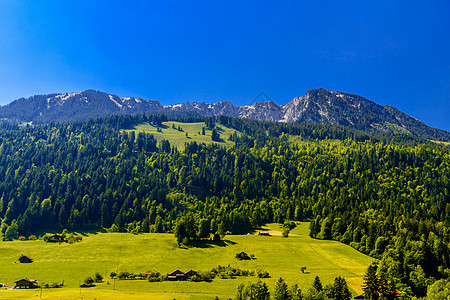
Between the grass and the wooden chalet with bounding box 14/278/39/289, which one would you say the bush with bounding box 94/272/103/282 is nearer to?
the grass

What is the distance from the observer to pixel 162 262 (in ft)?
344

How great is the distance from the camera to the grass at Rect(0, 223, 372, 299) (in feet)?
245

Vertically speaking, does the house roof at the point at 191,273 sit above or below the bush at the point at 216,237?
below

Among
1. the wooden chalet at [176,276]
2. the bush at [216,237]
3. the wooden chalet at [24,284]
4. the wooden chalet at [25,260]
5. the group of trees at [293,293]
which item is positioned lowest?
the wooden chalet at [25,260]

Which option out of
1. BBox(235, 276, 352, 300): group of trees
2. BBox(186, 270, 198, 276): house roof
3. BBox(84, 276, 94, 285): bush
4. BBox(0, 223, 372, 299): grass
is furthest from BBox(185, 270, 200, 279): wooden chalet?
BBox(84, 276, 94, 285): bush

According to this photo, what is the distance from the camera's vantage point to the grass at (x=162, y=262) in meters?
74.6

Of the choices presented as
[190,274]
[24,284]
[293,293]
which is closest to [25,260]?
[24,284]

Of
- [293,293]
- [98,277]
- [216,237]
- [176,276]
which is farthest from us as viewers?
[216,237]

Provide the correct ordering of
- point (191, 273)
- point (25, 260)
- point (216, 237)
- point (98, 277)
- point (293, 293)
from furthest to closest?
point (216, 237)
point (25, 260)
point (191, 273)
point (98, 277)
point (293, 293)

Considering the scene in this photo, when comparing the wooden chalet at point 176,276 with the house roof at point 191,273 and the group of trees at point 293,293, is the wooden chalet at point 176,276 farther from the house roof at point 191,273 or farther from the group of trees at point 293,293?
the group of trees at point 293,293

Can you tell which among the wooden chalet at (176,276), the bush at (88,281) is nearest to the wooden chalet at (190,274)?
the wooden chalet at (176,276)

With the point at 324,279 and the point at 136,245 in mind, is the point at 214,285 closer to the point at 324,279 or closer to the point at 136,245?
the point at 324,279

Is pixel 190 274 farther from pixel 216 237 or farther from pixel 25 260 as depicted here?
pixel 25 260

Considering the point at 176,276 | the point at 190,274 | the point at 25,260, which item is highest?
the point at 190,274
